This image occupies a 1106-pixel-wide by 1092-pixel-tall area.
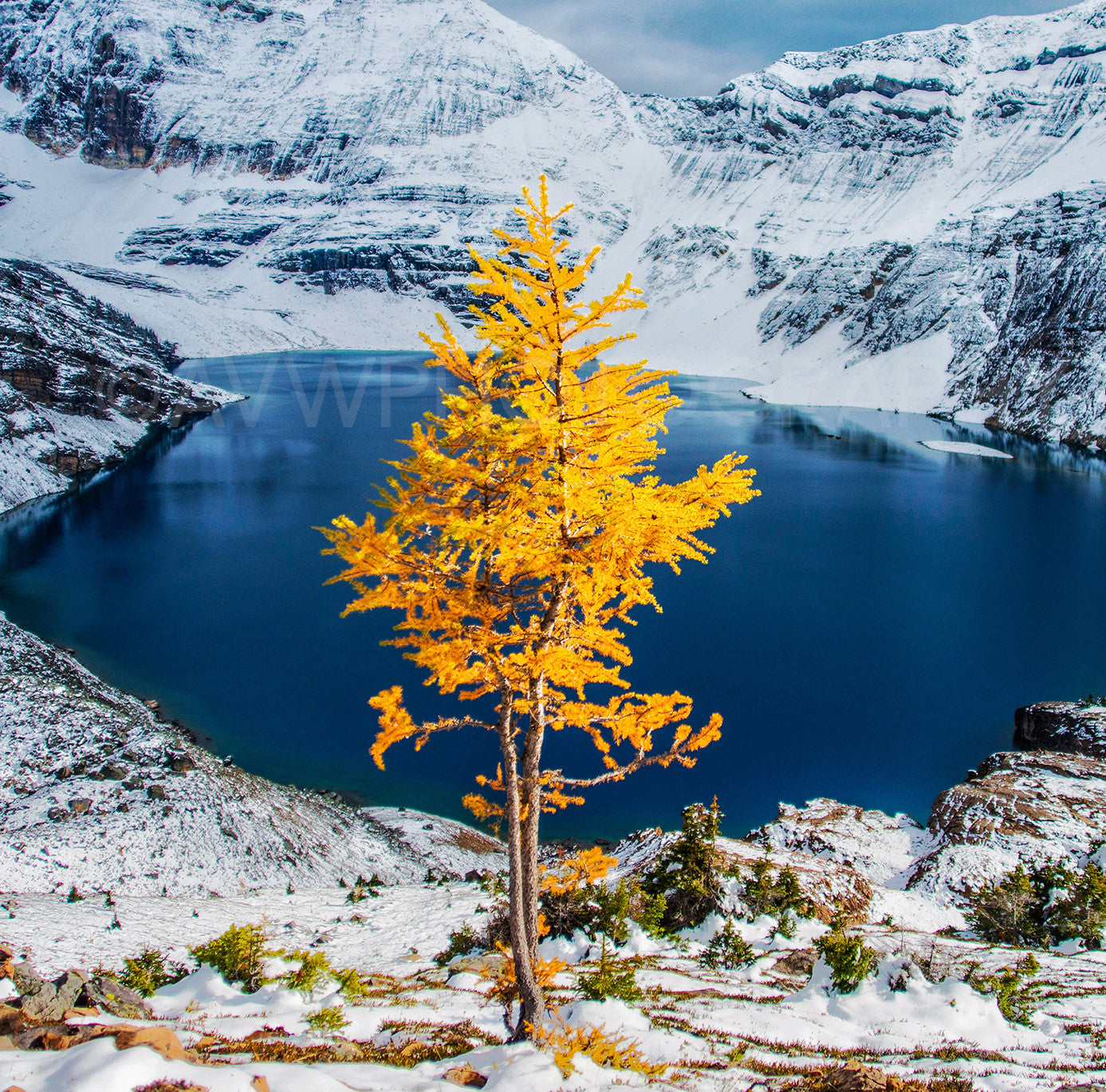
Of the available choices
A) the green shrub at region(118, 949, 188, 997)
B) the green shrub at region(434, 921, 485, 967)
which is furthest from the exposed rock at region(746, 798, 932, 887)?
the green shrub at region(118, 949, 188, 997)

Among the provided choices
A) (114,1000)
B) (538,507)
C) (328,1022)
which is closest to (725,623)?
(328,1022)

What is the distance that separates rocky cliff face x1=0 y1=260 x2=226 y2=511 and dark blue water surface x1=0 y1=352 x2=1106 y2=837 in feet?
14.6

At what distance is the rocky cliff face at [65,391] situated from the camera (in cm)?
6178

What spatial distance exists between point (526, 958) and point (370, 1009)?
9.00 feet

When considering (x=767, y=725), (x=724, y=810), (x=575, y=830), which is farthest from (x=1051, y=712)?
(x=575, y=830)

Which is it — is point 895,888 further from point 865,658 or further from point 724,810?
point 865,658

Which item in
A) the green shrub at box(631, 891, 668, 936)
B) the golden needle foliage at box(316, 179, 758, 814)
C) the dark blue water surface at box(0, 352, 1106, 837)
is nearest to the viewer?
the golden needle foliage at box(316, 179, 758, 814)

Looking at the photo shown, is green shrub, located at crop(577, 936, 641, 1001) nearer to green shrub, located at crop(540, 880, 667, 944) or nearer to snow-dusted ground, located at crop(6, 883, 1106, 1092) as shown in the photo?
snow-dusted ground, located at crop(6, 883, 1106, 1092)

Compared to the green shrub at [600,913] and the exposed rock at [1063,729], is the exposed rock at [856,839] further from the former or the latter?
the exposed rock at [1063,729]

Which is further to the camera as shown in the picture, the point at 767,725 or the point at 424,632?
the point at 767,725

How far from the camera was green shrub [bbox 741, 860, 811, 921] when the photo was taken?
13750 mm

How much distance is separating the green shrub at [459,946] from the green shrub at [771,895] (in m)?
5.46

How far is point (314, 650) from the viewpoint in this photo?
34.0 meters

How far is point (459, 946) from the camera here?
515 inches
